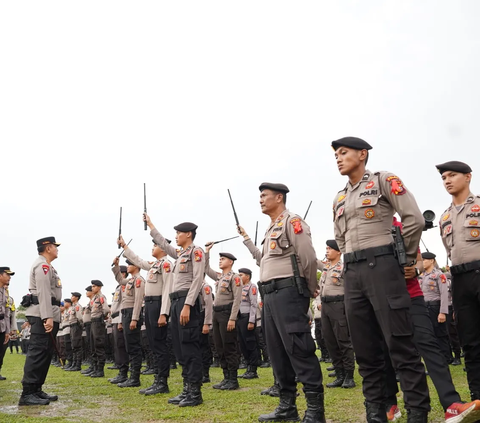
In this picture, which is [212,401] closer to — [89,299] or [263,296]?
[263,296]

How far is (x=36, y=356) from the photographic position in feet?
26.0

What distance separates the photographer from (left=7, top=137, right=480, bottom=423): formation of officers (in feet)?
14.1

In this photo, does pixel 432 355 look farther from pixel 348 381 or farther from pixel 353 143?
pixel 348 381

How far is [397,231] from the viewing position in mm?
4305

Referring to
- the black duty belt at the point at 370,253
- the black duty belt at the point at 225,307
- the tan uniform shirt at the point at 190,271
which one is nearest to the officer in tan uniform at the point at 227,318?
the black duty belt at the point at 225,307

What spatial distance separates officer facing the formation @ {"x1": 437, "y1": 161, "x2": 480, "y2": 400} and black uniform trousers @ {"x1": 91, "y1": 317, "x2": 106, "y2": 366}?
10277 millimetres

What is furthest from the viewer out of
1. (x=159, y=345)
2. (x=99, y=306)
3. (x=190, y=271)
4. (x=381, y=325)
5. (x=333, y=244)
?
(x=99, y=306)

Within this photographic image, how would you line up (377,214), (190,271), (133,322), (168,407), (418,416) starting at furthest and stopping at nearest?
(133,322) → (190,271) → (168,407) → (377,214) → (418,416)

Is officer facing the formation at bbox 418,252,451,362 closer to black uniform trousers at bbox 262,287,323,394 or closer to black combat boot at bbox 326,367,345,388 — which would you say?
black combat boot at bbox 326,367,345,388

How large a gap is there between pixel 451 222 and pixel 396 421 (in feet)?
7.26

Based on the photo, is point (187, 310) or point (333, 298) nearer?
point (187, 310)

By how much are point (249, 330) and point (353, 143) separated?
333 inches

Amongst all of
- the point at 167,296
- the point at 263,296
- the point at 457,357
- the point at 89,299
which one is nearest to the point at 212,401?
the point at 167,296

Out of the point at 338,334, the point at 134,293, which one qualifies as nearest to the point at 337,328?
the point at 338,334
